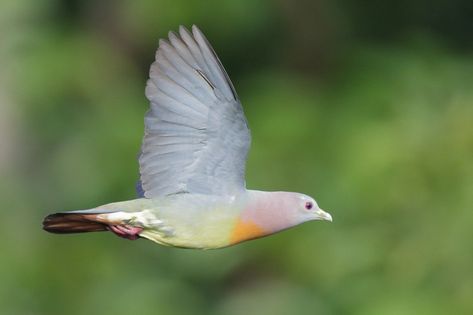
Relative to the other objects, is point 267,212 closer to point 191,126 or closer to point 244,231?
point 244,231

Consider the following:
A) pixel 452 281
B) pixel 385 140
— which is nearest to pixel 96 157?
pixel 385 140

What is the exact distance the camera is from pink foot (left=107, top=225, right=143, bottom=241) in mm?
4641

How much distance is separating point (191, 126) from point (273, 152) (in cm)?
473

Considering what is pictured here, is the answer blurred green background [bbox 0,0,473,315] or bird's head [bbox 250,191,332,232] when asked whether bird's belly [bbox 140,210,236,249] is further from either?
blurred green background [bbox 0,0,473,315]

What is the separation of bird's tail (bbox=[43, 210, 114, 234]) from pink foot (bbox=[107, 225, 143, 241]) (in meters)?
0.07

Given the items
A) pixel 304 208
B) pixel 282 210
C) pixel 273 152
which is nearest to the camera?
pixel 282 210

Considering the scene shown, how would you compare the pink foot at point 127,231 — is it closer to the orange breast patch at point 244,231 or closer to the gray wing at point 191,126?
the gray wing at point 191,126

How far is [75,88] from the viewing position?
409 inches

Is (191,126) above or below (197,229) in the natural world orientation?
above

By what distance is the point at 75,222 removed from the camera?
475 cm

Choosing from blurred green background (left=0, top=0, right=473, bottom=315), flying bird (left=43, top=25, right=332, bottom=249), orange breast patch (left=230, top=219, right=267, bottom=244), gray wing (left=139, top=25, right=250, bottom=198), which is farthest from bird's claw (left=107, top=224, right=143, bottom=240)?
blurred green background (left=0, top=0, right=473, bottom=315)

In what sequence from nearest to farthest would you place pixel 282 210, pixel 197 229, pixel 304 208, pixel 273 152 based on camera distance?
pixel 197 229 → pixel 282 210 → pixel 304 208 → pixel 273 152

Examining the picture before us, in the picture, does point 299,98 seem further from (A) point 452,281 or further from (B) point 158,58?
(B) point 158,58

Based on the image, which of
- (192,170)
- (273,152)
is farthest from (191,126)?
(273,152)
